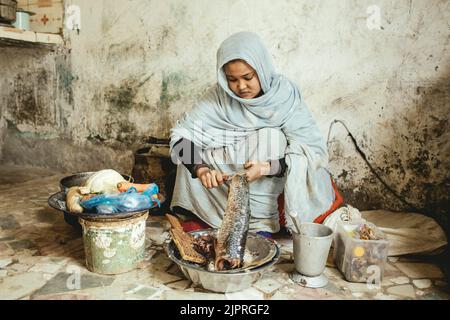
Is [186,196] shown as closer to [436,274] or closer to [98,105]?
[436,274]

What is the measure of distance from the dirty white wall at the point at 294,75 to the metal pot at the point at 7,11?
0.67 metres

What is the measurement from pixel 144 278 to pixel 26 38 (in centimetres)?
326

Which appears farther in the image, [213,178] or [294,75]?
[294,75]

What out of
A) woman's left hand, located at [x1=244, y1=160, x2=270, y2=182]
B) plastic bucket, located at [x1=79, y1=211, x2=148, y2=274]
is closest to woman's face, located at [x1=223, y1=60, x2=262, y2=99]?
woman's left hand, located at [x1=244, y1=160, x2=270, y2=182]

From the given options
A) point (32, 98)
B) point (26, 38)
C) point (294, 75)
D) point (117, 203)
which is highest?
point (26, 38)

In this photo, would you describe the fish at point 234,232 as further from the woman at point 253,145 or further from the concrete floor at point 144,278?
the woman at point 253,145

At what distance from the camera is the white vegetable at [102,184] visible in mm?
2439

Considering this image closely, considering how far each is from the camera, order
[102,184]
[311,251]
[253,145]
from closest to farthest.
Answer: [311,251] → [102,184] → [253,145]

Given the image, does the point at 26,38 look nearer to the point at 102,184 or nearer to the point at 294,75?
the point at 102,184

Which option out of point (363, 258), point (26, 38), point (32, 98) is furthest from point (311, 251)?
point (32, 98)

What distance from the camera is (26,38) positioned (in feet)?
13.8

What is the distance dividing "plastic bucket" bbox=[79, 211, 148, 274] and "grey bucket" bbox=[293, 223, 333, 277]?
968 millimetres

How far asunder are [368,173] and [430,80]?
36.2 inches

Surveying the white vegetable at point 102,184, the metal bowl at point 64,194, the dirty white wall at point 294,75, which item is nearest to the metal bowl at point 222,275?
the white vegetable at point 102,184
